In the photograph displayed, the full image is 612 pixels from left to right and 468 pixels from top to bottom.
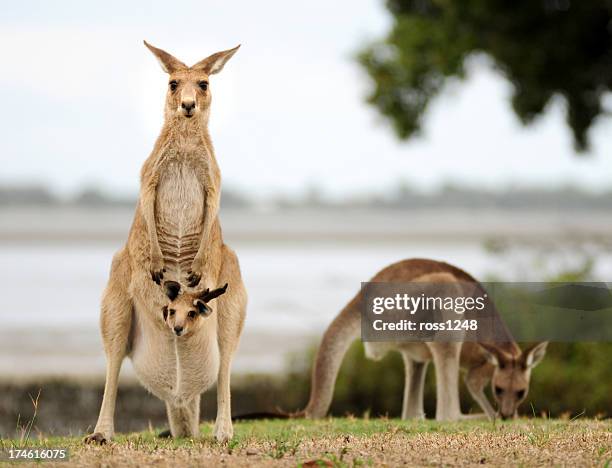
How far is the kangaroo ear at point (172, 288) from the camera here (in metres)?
4.52

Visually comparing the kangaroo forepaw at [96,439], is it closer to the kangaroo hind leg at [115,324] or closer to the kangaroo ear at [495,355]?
the kangaroo hind leg at [115,324]

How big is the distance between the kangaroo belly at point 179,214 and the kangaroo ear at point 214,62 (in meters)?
0.47

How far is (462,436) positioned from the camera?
16.8ft

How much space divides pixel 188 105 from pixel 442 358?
2811 mm

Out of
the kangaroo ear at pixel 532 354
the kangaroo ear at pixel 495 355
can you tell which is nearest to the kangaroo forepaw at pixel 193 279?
the kangaroo ear at pixel 495 355

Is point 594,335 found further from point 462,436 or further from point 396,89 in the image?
point 396,89

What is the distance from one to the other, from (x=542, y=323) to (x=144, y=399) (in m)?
4.09

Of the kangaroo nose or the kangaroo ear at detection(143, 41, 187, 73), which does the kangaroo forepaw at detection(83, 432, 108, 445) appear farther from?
the kangaroo ear at detection(143, 41, 187, 73)

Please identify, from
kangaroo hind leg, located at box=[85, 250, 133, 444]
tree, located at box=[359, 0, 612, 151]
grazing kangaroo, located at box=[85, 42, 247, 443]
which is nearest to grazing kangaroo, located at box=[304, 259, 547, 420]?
grazing kangaroo, located at box=[85, 42, 247, 443]

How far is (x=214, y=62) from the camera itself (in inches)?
183

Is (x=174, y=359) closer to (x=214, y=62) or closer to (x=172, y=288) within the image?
(x=172, y=288)

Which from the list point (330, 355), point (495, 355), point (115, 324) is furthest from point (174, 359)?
point (495, 355)

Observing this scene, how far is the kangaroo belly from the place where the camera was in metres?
4.70

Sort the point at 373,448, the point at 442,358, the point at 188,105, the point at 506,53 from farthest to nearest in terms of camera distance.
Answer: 1. the point at 506,53
2. the point at 442,358
3. the point at 373,448
4. the point at 188,105
